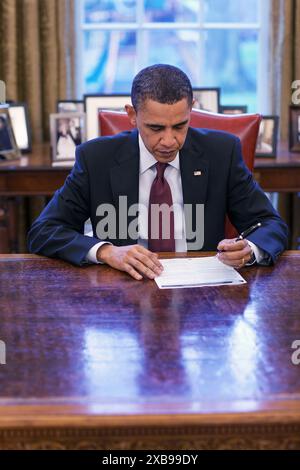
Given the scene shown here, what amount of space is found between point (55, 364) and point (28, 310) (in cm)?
36

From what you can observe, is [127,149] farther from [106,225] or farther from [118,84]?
[118,84]

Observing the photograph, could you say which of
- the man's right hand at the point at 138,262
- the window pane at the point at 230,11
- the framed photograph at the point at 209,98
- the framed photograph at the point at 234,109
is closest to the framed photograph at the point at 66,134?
the framed photograph at the point at 209,98

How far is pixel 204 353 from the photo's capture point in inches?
64.1

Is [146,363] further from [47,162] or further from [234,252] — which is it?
[47,162]

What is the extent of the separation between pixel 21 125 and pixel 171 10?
4.07 ft

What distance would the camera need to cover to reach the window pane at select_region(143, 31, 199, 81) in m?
4.63

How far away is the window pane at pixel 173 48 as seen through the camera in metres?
4.63

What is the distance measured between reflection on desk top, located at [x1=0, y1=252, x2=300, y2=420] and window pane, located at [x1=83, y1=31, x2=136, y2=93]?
2.60m

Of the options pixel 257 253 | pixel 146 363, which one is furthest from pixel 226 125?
pixel 146 363

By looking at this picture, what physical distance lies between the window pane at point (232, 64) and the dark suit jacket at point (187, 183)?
212cm

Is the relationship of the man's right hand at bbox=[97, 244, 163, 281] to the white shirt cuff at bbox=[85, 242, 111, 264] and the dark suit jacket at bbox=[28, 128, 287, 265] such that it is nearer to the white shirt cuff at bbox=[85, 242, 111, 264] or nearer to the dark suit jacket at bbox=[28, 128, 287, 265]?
the white shirt cuff at bbox=[85, 242, 111, 264]

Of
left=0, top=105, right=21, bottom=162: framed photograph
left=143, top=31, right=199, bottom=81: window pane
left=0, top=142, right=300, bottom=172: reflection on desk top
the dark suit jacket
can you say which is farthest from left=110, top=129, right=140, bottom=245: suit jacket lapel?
left=143, top=31, right=199, bottom=81: window pane

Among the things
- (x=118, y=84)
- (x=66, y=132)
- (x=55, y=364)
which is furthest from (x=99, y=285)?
(x=118, y=84)

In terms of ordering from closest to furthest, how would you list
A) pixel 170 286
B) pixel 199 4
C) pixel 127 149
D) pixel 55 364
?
1. pixel 55 364
2. pixel 170 286
3. pixel 127 149
4. pixel 199 4
